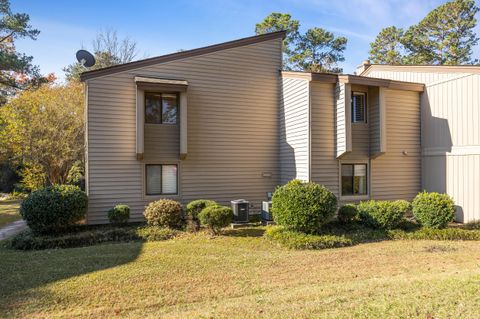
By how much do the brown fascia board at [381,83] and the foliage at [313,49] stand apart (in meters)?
16.4

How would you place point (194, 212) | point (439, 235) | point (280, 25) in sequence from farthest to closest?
point (280, 25) → point (194, 212) → point (439, 235)

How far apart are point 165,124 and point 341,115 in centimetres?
637

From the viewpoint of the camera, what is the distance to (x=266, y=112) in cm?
1274

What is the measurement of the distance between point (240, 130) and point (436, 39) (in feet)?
79.7

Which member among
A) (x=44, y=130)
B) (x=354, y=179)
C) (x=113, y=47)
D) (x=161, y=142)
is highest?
(x=113, y=47)

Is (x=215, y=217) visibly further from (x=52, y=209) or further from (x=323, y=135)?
(x=323, y=135)

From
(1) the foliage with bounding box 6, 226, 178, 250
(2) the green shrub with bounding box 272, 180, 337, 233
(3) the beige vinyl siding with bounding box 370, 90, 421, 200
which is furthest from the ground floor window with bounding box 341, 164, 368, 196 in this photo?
(1) the foliage with bounding box 6, 226, 178, 250

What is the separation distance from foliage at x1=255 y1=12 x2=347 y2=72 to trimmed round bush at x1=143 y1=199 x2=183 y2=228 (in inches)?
869

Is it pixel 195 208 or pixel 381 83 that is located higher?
pixel 381 83

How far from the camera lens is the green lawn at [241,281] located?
13.9ft

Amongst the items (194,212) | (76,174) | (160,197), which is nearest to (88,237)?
(160,197)

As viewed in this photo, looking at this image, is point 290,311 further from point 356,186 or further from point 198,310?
point 356,186

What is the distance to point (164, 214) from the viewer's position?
975cm

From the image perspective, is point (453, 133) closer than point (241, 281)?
No
